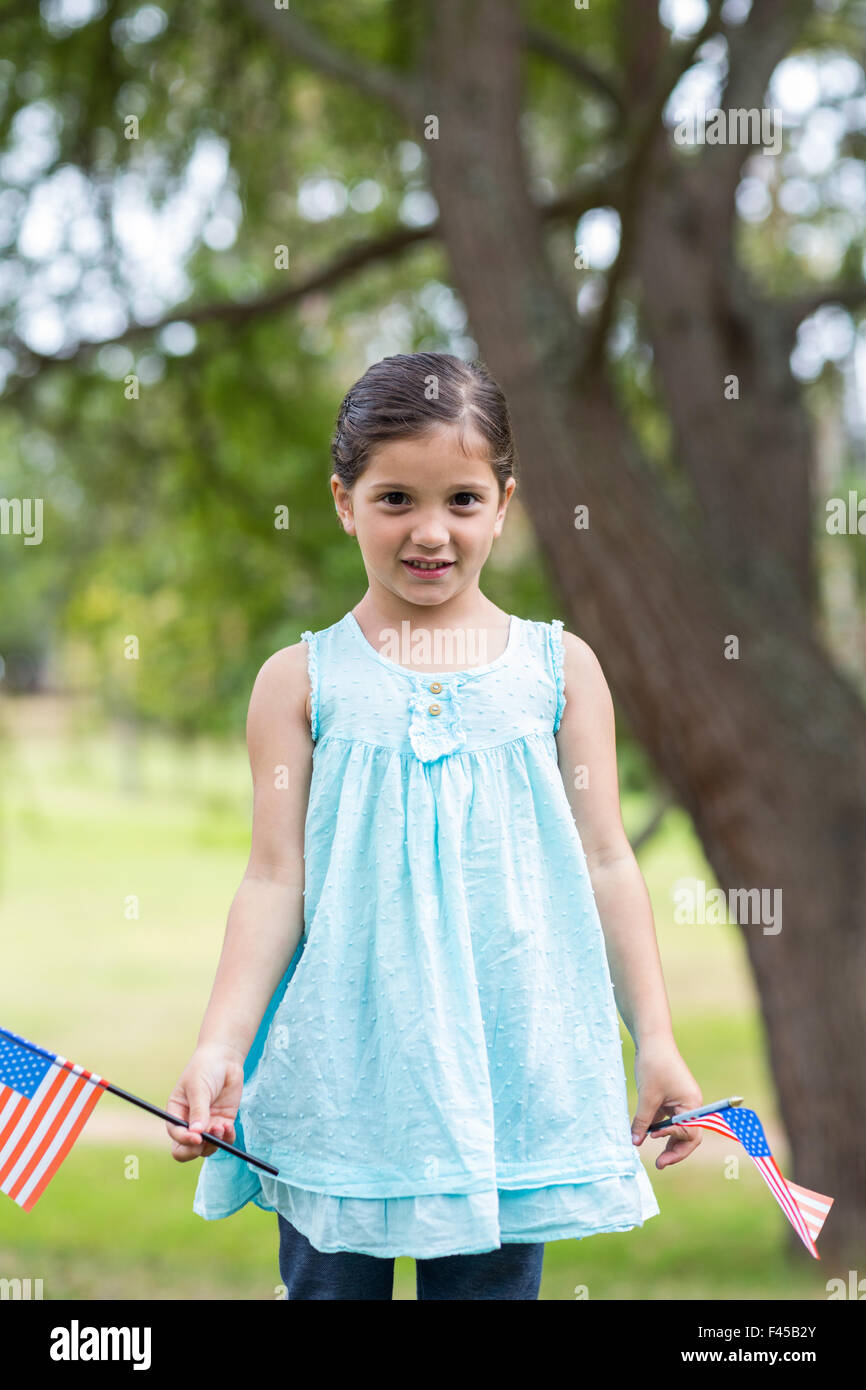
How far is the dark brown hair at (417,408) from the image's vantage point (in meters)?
1.61

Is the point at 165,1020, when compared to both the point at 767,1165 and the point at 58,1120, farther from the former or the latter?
the point at 767,1165

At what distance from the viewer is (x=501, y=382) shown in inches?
161

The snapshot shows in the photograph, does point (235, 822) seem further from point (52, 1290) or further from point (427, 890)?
point (427, 890)

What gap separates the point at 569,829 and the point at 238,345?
14.5 ft

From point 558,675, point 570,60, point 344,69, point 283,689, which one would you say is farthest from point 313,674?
point 570,60

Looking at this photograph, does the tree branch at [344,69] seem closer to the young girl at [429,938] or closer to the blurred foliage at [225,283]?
the blurred foliage at [225,283]

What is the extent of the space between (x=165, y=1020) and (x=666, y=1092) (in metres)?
12.3

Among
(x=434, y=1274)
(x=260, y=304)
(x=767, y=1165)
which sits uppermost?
(x=260, y=304)

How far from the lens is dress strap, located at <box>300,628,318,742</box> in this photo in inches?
65.8

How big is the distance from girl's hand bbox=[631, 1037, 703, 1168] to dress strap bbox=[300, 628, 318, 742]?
0.54 metres

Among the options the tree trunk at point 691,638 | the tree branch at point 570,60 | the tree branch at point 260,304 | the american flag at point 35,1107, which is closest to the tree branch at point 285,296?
the tree branch at point 260,304

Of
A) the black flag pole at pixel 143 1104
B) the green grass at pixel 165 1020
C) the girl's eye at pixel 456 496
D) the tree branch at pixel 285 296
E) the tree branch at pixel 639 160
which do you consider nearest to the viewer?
the black flag pole at pixel 143 1104

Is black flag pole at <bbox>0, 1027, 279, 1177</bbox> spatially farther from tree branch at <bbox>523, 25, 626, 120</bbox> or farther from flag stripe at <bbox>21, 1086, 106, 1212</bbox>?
tree branch at <bbox>523, 25, 626, 120</bbox>

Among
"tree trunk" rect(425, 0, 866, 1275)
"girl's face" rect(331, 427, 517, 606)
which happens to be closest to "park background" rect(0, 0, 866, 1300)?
"tree trunk" rect(425, 0, 866, 1275)
